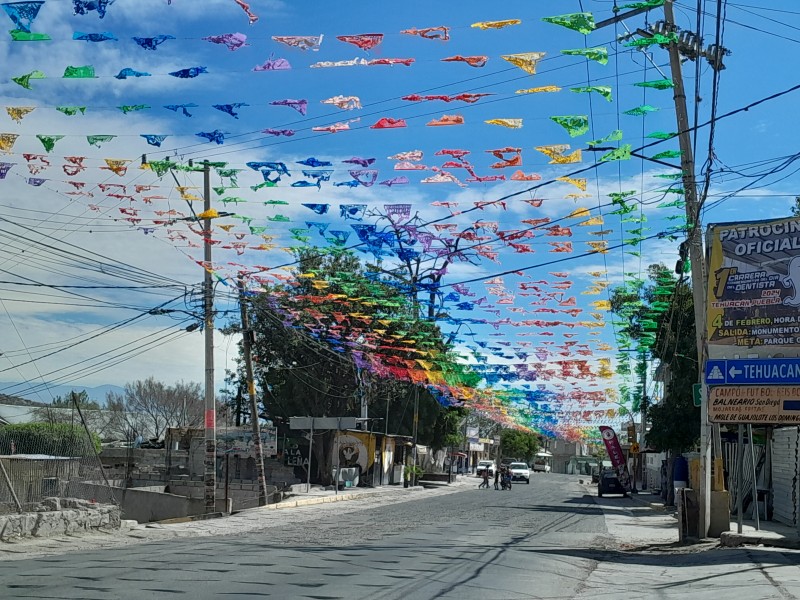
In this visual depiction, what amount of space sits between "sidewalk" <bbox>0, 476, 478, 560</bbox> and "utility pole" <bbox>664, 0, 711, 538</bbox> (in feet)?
35.2

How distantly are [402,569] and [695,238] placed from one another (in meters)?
9.85

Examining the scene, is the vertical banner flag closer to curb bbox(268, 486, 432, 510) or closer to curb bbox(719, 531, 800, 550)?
curb bbox(268, 486, 432, 510)

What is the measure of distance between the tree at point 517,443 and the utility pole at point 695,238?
390 ft

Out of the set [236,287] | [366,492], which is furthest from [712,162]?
[366,492]

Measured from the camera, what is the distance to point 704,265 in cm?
1917

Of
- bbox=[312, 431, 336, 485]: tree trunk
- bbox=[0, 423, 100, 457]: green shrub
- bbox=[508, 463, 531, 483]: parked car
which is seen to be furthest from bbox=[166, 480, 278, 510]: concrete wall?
bbox=[508, 463, 531, 483]: parked car

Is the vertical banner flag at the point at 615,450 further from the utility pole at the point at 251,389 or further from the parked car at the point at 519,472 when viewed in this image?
the utility pole at the point at 251,389

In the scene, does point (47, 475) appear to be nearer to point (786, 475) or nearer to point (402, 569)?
point (402, 569)

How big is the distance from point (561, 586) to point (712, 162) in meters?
9.30

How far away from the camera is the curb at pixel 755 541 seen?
1683 centimetres

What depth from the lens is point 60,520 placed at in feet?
59.2

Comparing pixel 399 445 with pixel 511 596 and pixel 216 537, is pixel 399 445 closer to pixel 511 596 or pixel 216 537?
pixel 216 537

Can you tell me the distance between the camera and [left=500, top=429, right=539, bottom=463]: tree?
13988 cm

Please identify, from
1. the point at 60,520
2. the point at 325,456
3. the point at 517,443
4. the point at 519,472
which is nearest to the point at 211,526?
the point at 60,520
